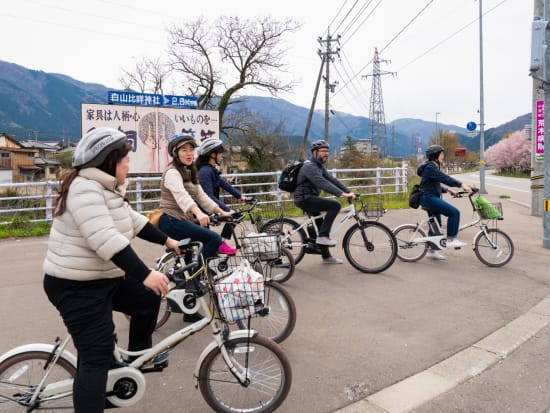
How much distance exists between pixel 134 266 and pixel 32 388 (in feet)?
3.23

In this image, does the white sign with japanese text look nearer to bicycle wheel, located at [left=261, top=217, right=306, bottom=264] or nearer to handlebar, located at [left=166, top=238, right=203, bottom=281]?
bicycle wheel, located at [left=261, top=217, right=306, bottom=264]

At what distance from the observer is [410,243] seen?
6.66 metres

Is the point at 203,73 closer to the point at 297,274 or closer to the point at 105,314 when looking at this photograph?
the point at 297,274

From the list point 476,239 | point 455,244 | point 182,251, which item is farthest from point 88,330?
point 476,239

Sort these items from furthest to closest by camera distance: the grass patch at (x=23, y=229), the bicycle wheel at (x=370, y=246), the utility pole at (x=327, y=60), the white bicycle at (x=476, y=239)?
the utility pole at (x=327, y=60)
the grass patch at (x=23, y=229)
the white bicycle at (x=476, y=239)
the bicycle wheel at (x=370, y=246)

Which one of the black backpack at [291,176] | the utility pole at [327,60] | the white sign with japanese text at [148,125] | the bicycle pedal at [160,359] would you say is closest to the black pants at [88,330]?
the bicycle pedal at [160,359]

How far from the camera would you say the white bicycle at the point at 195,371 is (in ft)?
7.73

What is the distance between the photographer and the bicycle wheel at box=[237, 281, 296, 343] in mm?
3596

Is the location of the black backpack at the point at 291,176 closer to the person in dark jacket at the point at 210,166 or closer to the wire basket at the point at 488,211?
the person in dark jacket at the point at 210,166

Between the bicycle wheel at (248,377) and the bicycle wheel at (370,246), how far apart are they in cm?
363

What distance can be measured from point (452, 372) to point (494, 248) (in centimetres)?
374

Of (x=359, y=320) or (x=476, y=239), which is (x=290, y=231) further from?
(x=476, y=239)

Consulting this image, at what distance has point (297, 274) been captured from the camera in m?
6.09

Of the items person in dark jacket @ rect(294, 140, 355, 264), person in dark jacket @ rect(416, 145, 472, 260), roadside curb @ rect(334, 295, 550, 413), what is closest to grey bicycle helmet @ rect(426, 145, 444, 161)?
person in dark jacket @ rect(416, 145, 472, 260)
